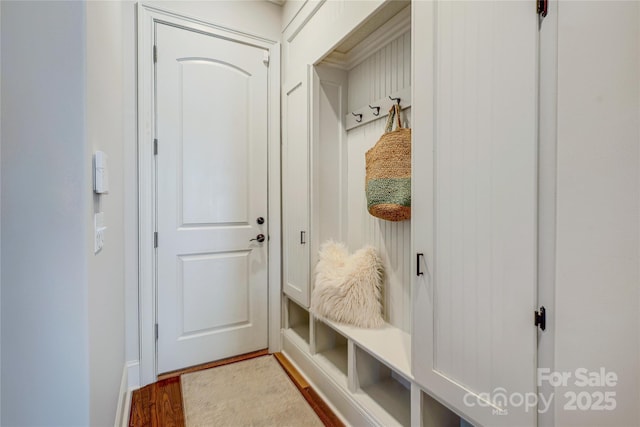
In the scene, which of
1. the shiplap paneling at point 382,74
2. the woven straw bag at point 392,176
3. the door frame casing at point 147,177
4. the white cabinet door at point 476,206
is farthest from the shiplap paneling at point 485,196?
the door frame casing at point 147,177

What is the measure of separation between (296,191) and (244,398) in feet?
4.30

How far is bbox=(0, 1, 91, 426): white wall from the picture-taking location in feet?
2.38

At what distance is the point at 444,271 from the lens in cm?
107

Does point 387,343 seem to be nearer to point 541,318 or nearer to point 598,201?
point 541,318

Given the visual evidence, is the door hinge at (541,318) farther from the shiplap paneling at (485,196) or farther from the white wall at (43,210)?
the white wall at (43,210)

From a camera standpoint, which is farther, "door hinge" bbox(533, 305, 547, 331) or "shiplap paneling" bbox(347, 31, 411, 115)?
"shiplap paneling" bbox(347, 31, 411, 115)

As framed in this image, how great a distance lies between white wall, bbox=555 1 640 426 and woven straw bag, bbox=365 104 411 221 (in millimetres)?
721

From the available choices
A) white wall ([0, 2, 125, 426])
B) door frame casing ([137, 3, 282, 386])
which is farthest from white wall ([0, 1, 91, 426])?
door frame casing ([137, 3, 282, 386])

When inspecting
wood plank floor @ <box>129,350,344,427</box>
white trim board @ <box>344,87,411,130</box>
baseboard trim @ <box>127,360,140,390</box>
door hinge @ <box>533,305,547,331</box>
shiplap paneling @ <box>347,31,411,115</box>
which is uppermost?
shiplap paneling @ <box>347,31,411,115</box>

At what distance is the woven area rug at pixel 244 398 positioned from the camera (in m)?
1.61

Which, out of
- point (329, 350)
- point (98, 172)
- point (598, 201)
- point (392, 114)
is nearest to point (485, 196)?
point (598, 201)

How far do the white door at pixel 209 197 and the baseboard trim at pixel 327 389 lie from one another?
33 centimetres

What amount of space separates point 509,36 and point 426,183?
488 mm

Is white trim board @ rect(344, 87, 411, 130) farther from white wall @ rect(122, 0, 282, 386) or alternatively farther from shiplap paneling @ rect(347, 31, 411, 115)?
white wall @ rect(122, 0, 282, 386)
